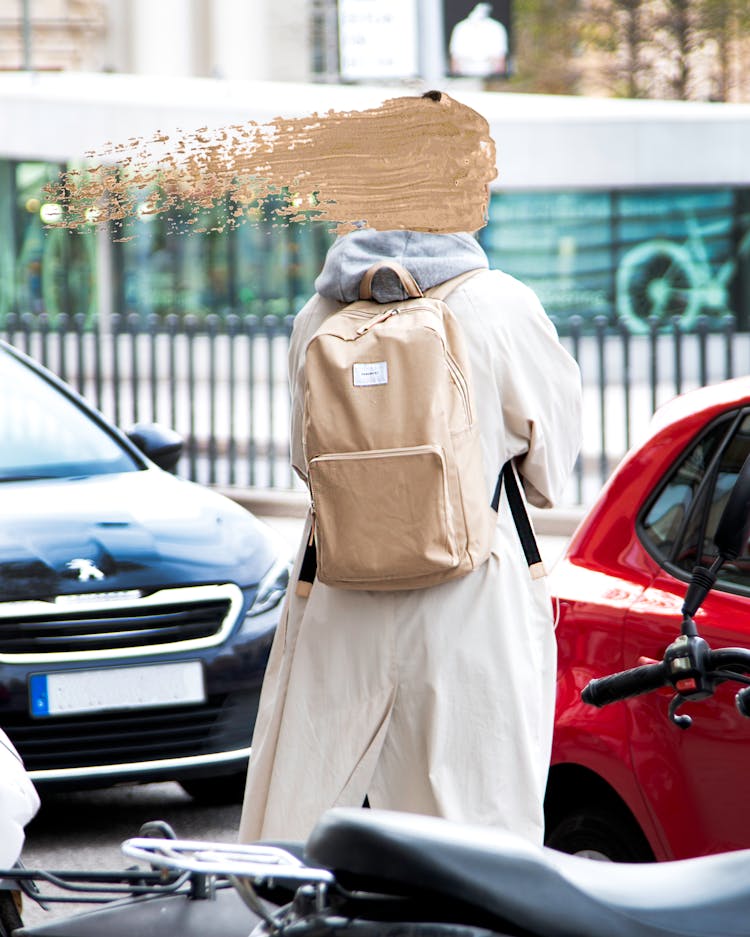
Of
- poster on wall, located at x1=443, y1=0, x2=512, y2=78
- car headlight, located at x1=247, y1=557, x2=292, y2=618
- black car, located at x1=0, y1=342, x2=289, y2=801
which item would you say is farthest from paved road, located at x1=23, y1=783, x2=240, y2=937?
poster on wall, located at x1=443, y1=0, x2=512, y2=78

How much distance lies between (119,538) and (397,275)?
2483 millimetres

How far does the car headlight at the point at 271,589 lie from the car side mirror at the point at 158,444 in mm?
902

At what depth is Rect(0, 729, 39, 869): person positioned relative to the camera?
239 centimetres

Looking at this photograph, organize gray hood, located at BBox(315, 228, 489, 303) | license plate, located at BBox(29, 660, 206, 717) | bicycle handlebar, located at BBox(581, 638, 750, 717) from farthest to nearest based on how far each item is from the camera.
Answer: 1. license plate, located at BBox(29, 660, 206, 717)
2. gray hood, located at BBox(315, 228, 489, 303)
3. bicycle handlebar, located at BBox(581, 638, 750, 717)

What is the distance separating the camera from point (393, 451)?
2900 millimetres

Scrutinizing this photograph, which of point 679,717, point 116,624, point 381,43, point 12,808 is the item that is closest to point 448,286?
point 679,717

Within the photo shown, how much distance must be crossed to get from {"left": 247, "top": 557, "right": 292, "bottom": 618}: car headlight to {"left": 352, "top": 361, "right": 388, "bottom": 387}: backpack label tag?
244 cm

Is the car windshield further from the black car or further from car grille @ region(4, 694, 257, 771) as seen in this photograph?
car grille @ region(4, 694, 257, 771)

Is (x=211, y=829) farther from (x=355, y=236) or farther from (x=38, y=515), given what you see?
(x=355, y=236)

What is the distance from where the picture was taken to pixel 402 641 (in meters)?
3.04

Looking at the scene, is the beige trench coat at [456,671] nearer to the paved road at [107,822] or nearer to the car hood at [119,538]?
the paved road at [107,822]

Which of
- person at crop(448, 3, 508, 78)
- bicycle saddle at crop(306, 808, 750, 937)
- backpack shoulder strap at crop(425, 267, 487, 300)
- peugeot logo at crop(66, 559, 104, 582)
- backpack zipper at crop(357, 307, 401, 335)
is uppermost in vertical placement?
person at crop(448, 3, 508, 78)

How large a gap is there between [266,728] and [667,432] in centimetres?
113

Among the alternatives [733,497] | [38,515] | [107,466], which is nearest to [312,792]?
[733,497]
